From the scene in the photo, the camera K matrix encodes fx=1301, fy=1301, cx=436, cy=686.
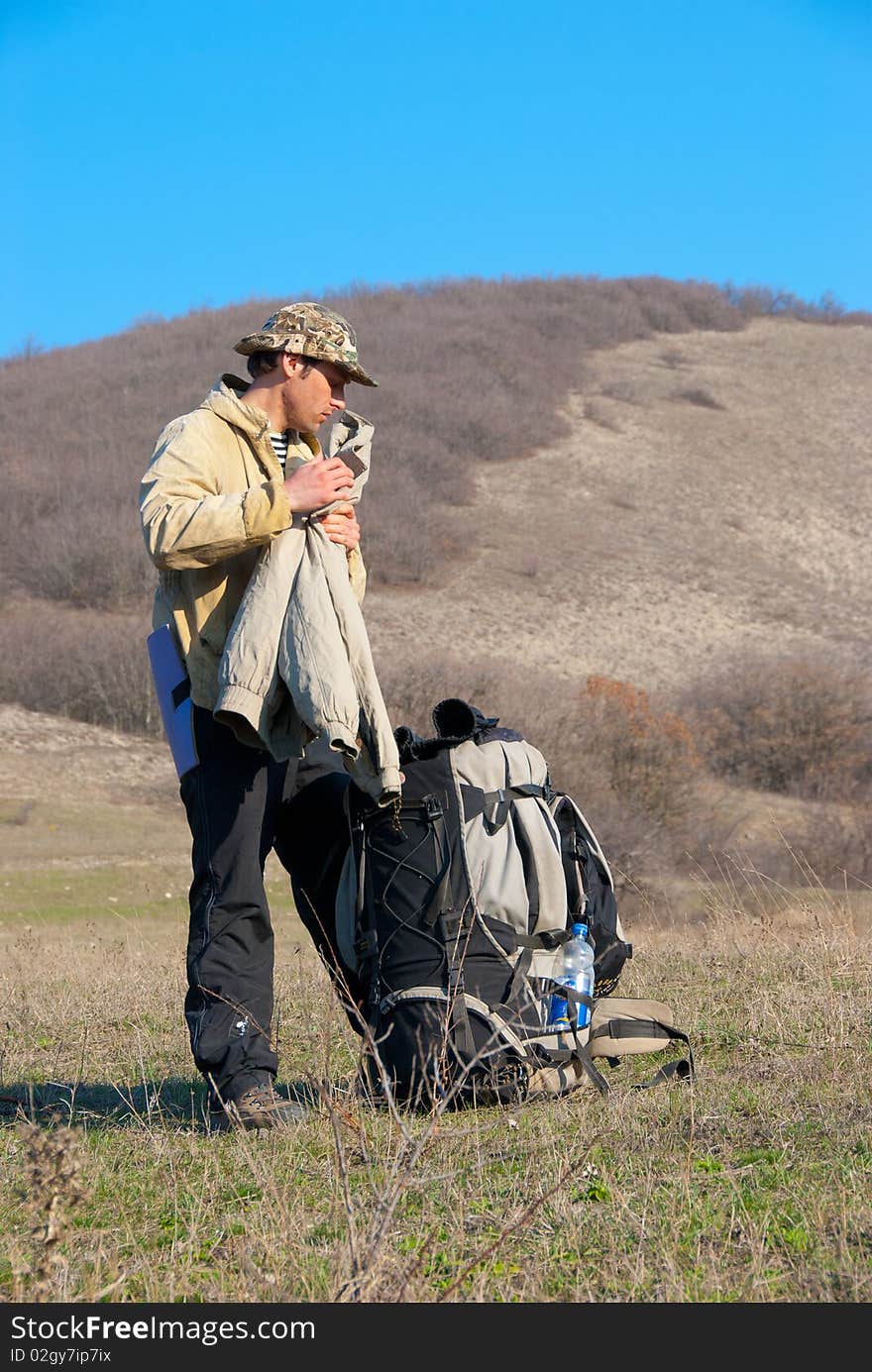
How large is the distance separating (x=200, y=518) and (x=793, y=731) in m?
17.8

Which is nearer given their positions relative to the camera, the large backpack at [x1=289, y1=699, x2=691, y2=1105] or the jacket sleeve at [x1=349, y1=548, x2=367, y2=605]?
the large backpack at [x1=289, y1=699, x2=691, y2=1105]

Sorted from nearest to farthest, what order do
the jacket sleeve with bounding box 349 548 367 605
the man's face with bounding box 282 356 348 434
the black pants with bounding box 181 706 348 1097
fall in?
the black pants with bounding box 181 706 348 1097, the man's face with bounding box 282 356 348 434, the jacket sleeve with bounding box 349 548 367 605

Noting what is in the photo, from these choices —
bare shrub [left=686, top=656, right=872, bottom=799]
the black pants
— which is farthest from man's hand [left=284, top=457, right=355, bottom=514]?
bare shrub [left=686, top=656, right=872, bottom=799]

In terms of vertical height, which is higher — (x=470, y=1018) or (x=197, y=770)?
(x=197, y=770)

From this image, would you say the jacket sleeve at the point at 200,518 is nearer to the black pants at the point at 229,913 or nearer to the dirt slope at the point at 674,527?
the black pants at the point at 229,913

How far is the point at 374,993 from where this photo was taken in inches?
144

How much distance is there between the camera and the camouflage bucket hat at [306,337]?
3779 millimetres

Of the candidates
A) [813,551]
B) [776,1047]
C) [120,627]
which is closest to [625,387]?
[813,551]

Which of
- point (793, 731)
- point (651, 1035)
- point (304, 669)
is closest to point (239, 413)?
point (304, 669)

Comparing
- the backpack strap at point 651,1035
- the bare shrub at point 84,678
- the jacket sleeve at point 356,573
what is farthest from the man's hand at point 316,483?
the bare shrub at point 84,678

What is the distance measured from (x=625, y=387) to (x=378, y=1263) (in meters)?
43.3

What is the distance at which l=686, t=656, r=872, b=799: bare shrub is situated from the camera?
19594mm

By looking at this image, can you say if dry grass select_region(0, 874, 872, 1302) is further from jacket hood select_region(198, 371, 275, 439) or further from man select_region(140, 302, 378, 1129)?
Answer: jacket hood select_region(198, 371, 275, 439)
